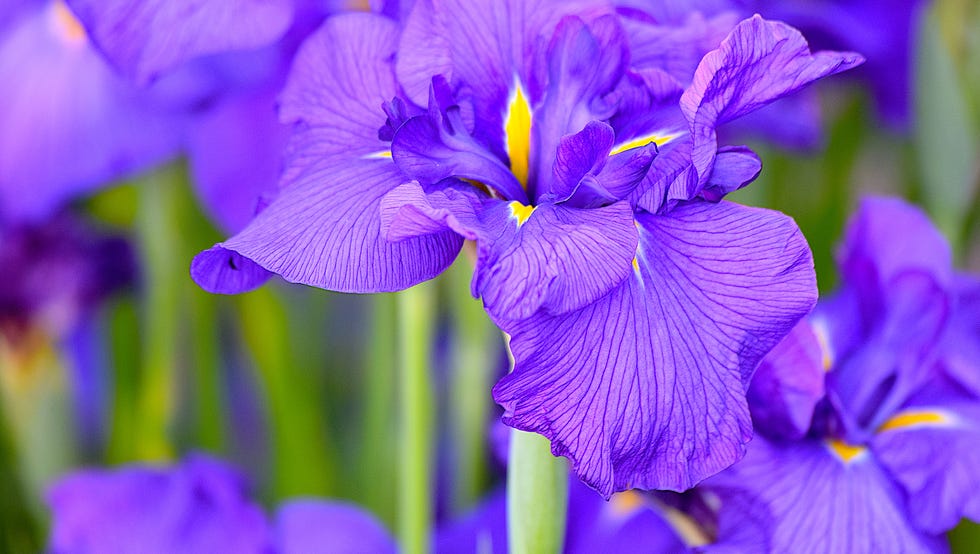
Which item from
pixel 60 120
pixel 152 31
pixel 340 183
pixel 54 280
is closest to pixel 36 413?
pixel 54 280

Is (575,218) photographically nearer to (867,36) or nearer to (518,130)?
(518,130)

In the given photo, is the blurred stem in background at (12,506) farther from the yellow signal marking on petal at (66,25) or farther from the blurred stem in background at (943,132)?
→ the blurred stem in background at (943,132)

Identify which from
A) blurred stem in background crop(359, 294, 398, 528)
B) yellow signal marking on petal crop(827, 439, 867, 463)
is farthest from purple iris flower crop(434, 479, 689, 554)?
blurred stem in background crop(359, 294, 398, 528)

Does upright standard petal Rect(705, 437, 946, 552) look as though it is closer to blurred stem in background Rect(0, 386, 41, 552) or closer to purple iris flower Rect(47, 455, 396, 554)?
purple iris flower Rect(47, 455, 396, 554)

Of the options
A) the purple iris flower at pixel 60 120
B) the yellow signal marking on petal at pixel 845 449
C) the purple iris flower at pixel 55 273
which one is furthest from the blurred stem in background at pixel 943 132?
the purple iris flower at pixel 55 273

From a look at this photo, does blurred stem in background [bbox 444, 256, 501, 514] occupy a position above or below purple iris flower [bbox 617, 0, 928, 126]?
below

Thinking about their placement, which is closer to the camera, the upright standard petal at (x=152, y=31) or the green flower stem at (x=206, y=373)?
the upright standard petal at (x=152, y=31)
